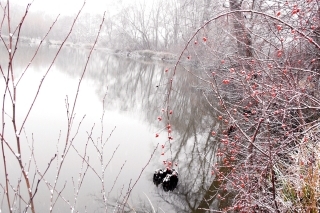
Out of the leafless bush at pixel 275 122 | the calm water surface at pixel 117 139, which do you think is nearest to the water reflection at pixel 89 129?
the calm water surface at pixel 117 139

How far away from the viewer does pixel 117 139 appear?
8.32 m

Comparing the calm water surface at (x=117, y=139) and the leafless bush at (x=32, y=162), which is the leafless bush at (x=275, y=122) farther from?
the calm water surface at (x=117, y=139)

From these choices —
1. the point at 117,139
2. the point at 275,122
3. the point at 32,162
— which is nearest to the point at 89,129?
the point at 117,139

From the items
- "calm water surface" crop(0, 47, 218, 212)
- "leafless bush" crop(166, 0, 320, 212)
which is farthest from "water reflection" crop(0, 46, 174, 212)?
"leafless bush" crop(166, 0, 320, 212)

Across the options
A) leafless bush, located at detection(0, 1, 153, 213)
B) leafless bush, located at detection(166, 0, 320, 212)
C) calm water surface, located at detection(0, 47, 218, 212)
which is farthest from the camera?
calm water surface, located at detection(0, 47, 218, 212)

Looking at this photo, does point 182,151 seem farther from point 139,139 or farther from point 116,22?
point 116,22

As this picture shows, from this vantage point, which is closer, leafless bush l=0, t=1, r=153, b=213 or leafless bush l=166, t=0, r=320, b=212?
leafless bush l=0, t=1, r=153, b=213

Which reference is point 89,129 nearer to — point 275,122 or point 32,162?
point 32,162

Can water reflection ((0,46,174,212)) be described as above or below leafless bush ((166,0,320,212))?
below

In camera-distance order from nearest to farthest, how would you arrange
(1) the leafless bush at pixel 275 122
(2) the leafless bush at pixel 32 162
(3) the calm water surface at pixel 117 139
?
(2) the leafless bush at pixel 32 162 → (1) the leafless bush at pixel 275 122 → (3) the calm water surface at pixel 117 139

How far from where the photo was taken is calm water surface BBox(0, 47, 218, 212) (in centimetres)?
546

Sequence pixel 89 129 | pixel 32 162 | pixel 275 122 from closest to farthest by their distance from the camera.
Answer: pixel 275 122 < pixel 32 162 < pixel 89 129

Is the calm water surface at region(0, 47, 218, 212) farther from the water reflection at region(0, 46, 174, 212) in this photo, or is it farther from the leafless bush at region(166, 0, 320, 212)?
the leafless bush at region(166, 0, 320, 212)

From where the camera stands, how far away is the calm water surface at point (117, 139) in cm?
546
